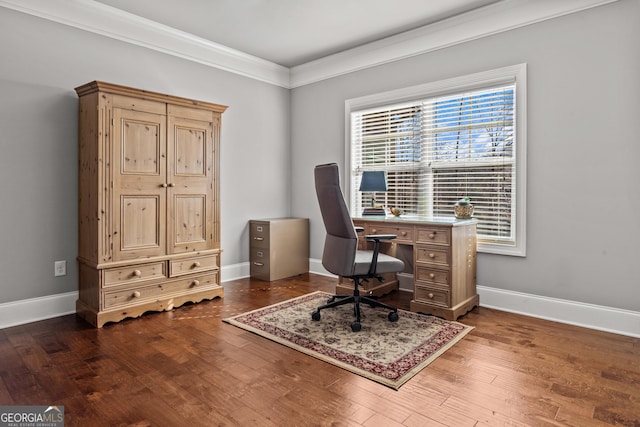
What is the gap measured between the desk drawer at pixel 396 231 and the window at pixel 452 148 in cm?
72

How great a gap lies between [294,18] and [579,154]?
280 cm

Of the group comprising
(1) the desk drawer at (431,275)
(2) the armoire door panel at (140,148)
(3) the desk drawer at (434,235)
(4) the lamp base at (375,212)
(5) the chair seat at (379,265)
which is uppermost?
(2) the armoire door panel at (140,148)

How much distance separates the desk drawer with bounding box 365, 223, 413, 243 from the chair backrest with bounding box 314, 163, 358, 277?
2.33 feet

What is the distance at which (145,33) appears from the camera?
384 cm

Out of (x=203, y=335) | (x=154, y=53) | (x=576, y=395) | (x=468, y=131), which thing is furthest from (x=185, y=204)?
(x=576, y=395)

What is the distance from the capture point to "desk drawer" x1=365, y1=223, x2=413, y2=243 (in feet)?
11.4

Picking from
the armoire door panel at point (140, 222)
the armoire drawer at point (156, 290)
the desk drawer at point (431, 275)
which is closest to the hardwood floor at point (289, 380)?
the armoire drawer at point (156, 290)

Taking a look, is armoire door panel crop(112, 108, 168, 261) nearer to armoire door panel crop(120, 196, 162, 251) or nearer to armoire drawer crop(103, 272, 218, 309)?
armoire door panel crop(120, 196, 162, 251)

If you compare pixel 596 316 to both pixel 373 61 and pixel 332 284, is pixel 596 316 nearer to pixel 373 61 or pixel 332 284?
pixel 332 284

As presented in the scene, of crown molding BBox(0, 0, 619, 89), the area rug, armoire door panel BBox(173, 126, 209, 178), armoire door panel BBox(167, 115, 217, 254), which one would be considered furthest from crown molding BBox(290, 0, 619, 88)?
the area rug

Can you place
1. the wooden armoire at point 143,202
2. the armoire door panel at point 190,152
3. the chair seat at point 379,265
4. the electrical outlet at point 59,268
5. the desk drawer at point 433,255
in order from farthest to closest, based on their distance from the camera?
the armoire door panel at point 190,152
the electrical outlet at point 59,268
the desk drawer at point 433,255
the wooden armoire at point 143,202
the chair seat at point 379,265

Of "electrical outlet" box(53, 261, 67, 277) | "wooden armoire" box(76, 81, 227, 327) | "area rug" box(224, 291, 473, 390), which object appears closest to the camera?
"area rug" box(224, 291, 473, 390)

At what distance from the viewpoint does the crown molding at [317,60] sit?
325 cm

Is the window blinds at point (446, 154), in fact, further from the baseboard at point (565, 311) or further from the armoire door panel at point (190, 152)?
the armoire door panel at point (190, 152)
